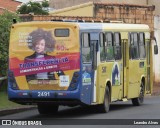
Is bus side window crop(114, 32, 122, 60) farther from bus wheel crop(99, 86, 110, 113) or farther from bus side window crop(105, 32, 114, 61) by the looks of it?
bus wheel crop(99, 86, 110, 113)

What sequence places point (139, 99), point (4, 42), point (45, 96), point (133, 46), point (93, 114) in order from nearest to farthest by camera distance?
point (45, 96) < point (93, 114) < point (133, 46) < point (139, 99) < point (4, 42)

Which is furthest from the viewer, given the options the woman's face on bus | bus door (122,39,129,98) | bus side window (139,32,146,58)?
bus side window (139,32,146,58)

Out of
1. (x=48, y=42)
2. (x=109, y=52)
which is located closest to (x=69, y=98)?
(x=48, y=42)

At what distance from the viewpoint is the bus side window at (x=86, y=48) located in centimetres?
2125

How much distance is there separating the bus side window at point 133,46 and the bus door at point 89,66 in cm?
370

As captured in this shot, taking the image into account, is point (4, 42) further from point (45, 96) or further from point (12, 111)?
point (45, 96)

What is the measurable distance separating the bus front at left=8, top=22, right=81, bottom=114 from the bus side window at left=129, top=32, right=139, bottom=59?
524cm

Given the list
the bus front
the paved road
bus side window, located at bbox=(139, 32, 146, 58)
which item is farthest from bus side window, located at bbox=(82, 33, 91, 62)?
bus side window, located at bbox=(139, 32, 146, 58)

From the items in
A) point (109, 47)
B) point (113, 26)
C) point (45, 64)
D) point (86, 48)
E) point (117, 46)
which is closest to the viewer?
point (45, 64)

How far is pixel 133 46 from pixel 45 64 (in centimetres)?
592

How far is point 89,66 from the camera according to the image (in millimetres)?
21562

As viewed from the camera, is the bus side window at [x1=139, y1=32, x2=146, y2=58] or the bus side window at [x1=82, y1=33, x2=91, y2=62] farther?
the bus side window at [x1=139, y1=32, x2=146, y2=58]

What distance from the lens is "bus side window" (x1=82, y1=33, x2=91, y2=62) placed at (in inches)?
837

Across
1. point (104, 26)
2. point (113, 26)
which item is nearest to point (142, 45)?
point (113, 26)
